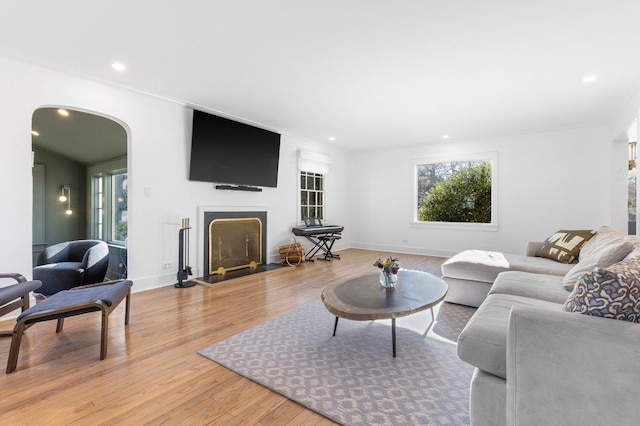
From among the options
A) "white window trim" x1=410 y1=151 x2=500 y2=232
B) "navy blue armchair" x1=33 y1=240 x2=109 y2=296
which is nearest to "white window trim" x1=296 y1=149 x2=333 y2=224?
"white window trim" x1=410 y1=151 x2=500 y2=232

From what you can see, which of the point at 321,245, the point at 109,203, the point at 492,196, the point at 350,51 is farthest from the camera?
the point at 321,245

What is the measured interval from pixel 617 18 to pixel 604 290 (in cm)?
246

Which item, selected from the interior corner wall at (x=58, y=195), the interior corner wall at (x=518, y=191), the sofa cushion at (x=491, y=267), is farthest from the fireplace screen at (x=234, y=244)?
the interior corner wall at (x=58, y=195)

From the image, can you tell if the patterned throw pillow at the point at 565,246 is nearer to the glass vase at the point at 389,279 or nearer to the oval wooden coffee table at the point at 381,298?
the oval wooden coffee table at the point at 381,298

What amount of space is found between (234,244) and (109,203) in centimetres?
290

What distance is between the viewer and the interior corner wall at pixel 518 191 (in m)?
5.19

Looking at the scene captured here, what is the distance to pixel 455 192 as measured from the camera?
6.73 m

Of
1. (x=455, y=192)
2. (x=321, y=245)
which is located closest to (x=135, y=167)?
(x=321, y=245)

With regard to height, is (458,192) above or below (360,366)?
above

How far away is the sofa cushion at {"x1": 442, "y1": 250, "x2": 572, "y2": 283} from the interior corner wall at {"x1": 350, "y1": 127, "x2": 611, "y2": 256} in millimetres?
2672

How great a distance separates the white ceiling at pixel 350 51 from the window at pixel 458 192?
2019 mm

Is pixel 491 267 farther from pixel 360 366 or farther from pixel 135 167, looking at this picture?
pixel 135 167

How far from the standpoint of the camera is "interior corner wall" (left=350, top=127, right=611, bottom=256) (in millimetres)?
5188

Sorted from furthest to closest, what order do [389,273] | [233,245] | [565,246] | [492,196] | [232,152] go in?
1. [492,196]
2. [233,245]
3. [232,152]
4. [565,246]
5. [389,273]
